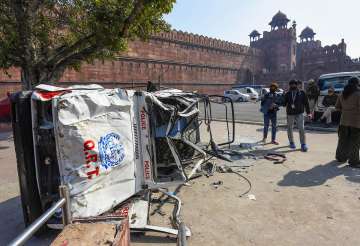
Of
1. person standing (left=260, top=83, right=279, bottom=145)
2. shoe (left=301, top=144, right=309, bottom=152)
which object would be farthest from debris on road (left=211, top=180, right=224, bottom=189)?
person standing (left=260, top=83, right=279, bottom=145)

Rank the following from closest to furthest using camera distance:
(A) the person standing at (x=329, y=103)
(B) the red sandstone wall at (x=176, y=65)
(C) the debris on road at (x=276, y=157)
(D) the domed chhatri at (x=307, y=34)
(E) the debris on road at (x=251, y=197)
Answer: (E) the debris on road at (x=251, y=197) < (C) the debris on road at (x=276, y=157) < (A) the person standing at (x=329, y=103) < (B) the red sandstone wall at (x=176, y=65) < (D) the domed chhatri at (x=307, y=34)

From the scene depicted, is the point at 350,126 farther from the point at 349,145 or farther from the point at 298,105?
the point at 298,105

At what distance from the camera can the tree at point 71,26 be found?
8578 millimetres

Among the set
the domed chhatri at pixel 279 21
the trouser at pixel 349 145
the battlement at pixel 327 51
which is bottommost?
the trouser at pixel 349 145

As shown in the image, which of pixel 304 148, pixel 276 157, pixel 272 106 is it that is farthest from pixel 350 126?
pixel 272 106

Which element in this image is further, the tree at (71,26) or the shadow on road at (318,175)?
the tree at (71,26)

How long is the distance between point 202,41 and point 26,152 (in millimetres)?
39370

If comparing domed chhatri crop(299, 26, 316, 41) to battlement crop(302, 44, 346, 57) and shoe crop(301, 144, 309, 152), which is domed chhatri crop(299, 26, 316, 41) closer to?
battlement crop(302, 44, 346, 57)

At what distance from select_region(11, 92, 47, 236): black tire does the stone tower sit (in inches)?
2086

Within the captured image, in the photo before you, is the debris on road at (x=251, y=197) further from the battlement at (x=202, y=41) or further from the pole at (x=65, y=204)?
the battlement at (x=202, y=41)

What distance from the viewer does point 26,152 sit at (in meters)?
3.39

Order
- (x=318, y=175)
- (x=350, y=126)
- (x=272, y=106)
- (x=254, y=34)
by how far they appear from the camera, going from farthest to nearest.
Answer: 1. (x=254, y=34)
2. (x=272, y=106)
3. (x=350, y=126)
4. (x=318, y=175)

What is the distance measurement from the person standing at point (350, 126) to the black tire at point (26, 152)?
591 centimetres

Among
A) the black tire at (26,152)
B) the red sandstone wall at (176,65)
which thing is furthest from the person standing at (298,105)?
the red sandstone wall at (176,65)
